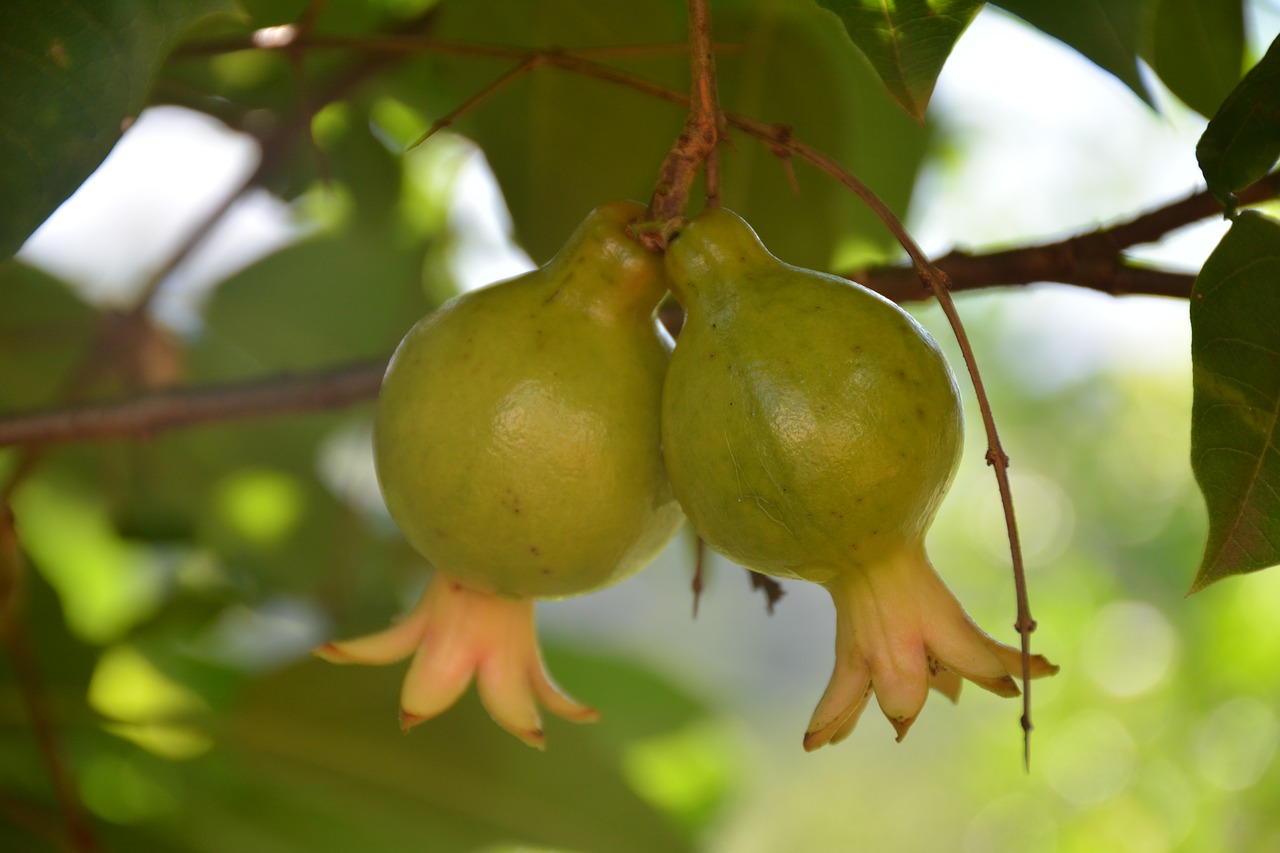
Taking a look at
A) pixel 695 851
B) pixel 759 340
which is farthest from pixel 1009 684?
pixel 695 851

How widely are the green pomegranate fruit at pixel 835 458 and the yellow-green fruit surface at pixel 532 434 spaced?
1.4 inches

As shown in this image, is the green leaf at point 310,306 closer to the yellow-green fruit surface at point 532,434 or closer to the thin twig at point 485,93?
the thin twig at point 485,93

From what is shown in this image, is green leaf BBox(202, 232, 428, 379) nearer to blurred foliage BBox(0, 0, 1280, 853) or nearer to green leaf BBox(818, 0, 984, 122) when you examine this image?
blurred foliage BBox(0, 0, 1280, 853)

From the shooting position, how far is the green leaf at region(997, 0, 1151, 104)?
58 centimetres

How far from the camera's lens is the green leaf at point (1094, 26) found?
58cm

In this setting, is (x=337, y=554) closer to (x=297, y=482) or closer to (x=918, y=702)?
(x=297, y=482)

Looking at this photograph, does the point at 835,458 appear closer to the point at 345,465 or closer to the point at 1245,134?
the point at 1245,134

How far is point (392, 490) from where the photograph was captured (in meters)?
0.54

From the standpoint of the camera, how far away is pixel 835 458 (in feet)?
1.48

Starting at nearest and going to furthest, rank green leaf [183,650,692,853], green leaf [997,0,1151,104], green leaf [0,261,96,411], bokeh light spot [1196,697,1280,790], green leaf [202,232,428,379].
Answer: green leaf [997,0,1151,104] < green leaf [183,650,692,853] < green leaf [0,261,96,411] < green leaf [202,232,428,379] < bokeh light spot [1196,697,1280,790]

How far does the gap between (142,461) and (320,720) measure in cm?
32

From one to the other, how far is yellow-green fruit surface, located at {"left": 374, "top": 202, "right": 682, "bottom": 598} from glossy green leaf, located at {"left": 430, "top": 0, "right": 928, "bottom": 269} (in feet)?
1.09

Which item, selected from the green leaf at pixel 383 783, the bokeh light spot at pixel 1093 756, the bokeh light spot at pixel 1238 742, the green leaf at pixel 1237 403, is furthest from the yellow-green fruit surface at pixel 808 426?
the bokeh light spot at pixel 1093 756

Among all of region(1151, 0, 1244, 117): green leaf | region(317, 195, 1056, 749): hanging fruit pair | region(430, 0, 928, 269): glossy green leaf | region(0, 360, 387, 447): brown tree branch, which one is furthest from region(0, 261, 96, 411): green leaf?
region(1151, 0, 1244, 117): green leaf
